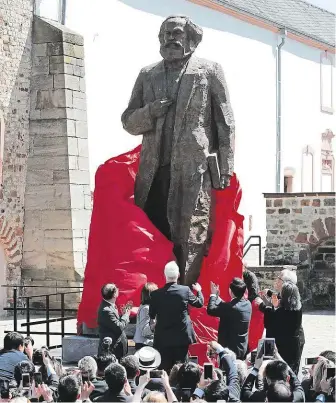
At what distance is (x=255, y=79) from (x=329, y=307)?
1101cm

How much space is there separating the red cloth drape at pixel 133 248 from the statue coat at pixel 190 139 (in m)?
0.21

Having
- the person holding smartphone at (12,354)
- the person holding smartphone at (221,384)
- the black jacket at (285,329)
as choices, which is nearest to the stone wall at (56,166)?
the black jacket at (285,329)

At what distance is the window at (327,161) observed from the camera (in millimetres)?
34969

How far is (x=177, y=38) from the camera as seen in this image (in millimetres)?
9516

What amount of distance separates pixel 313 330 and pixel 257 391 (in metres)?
10.2

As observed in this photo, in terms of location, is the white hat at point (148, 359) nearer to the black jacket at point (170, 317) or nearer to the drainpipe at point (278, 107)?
the black jacket at point (170, 317)

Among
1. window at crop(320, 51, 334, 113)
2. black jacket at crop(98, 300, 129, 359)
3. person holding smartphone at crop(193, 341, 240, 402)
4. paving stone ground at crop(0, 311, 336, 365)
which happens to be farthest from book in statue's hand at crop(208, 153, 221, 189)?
window at crop(320, 51, 334, 113)

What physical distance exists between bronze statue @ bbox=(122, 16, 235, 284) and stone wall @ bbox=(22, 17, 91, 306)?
10271 millimetres

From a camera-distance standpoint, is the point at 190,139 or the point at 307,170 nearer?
the point at 190,139

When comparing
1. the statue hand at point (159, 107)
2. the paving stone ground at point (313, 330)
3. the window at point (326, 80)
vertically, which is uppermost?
the window at point (326, 80)

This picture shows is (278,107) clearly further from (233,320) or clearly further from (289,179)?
(233,320)

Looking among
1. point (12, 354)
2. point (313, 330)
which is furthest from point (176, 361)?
point (313, 330)

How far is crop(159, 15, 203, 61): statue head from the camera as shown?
9516 millimetres

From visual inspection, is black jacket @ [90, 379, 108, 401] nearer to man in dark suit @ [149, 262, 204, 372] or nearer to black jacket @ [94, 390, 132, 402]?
black jacket @ [94, 390, 132, 402]
